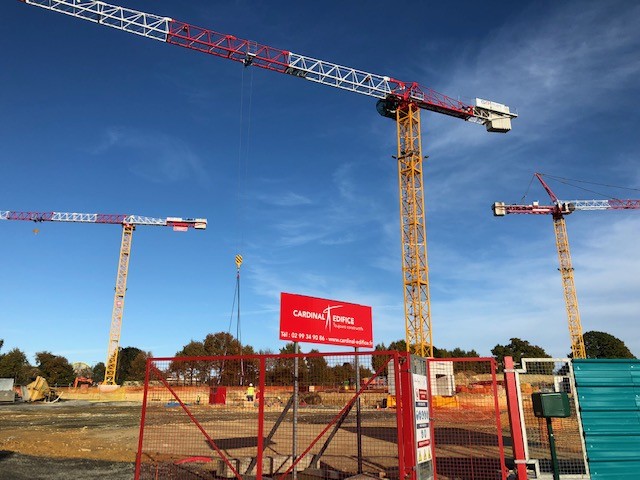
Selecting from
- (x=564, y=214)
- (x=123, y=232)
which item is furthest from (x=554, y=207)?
(x=123, y=232)

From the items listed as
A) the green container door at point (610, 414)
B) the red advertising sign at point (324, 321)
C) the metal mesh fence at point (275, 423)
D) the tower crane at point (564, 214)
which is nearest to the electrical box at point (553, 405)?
the green container door at point (610, 414)

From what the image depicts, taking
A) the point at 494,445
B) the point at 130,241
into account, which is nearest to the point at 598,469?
the point at 494,445

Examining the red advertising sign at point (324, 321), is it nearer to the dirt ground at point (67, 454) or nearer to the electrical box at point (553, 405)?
the electrical box at point (553, 405)

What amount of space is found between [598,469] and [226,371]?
816 centimetres

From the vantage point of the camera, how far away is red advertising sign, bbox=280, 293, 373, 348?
9.76 metres

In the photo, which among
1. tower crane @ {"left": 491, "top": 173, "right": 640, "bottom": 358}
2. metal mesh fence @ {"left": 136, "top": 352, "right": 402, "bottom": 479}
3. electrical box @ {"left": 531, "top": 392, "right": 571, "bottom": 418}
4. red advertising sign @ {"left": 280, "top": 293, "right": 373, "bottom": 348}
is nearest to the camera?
electrical box @ {"left": 531, "top": 392, "right": 571, "bottom": 418}

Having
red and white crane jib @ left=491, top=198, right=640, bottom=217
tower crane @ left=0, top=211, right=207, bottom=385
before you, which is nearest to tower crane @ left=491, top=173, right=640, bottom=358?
red and white crane jib @ left=491, top=198, right=640, bottom=217

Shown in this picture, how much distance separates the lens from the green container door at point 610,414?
815cm

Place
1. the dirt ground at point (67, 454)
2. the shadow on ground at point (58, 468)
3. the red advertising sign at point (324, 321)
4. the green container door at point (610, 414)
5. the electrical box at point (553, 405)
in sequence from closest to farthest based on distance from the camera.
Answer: the electrical box at point (553, 405) < the green container door at point (610, 414) < the red advertising sign at point (324, 321) < the shadow on ground at point (58, 468) < the dirt ground at point (67, 454)

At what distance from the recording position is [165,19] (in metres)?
45.8

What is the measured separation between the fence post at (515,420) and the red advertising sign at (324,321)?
11.7ft

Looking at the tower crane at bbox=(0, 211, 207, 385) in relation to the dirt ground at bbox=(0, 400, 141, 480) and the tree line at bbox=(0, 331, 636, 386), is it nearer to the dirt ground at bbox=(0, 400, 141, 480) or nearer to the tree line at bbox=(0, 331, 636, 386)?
the tree line at bbox=(0, 331, 636, 386)

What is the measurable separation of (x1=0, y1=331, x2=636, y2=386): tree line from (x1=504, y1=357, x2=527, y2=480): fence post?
242 centimetres

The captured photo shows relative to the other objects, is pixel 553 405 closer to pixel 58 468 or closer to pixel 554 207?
pixel 58 468
